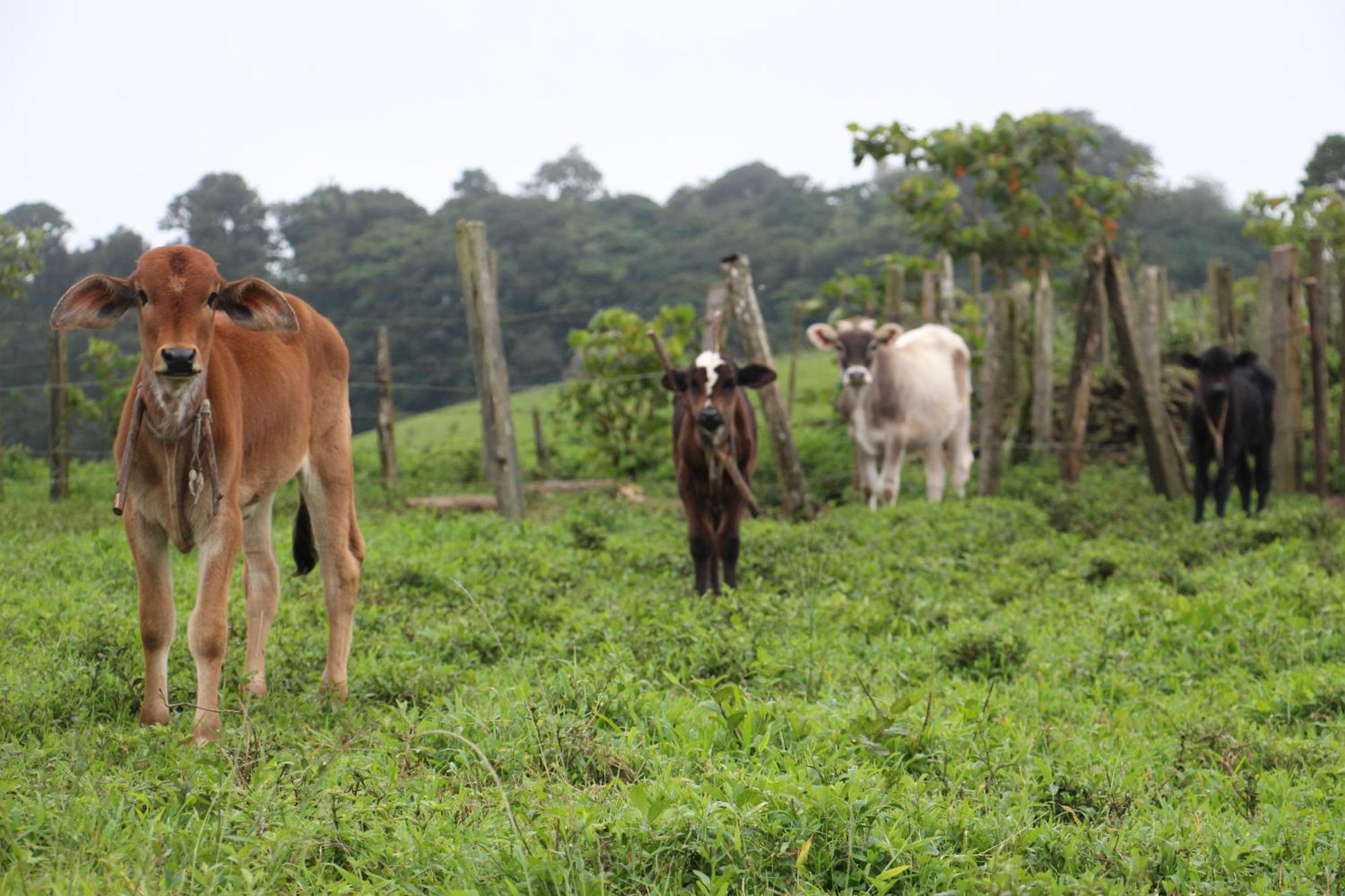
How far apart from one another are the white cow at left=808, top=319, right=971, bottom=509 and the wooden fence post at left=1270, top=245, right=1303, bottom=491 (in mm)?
3310

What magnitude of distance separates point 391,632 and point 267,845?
303 cm

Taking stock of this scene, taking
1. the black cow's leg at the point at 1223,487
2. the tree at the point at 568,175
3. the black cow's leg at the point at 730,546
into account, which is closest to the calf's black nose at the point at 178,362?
the black cow's leg at the point at 730,546

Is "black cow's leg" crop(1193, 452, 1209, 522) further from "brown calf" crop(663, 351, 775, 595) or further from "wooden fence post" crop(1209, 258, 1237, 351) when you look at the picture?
"brown calf" crop(663, 351, 775, 595)

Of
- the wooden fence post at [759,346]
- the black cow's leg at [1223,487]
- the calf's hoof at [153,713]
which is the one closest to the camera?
the calf's hoof at [153,713]

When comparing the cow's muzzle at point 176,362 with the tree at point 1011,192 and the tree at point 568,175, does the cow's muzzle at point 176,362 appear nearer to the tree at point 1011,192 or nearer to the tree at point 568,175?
the tree at point 1011,192

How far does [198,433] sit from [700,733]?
209 cm

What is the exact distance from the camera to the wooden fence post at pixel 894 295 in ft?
50.3

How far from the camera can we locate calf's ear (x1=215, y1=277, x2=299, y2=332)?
189 inches

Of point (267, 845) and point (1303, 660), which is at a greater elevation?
point (267, 845)

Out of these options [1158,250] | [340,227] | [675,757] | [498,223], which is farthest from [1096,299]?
[1158,250]

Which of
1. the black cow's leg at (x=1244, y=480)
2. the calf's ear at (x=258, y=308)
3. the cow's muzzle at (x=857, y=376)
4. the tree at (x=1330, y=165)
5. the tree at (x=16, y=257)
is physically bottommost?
the black cow's leg at (x=1244, y=480)

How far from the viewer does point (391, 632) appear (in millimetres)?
6312

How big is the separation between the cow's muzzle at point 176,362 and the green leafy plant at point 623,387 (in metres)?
10.8

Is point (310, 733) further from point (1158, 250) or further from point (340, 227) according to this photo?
point (1158, 250)
